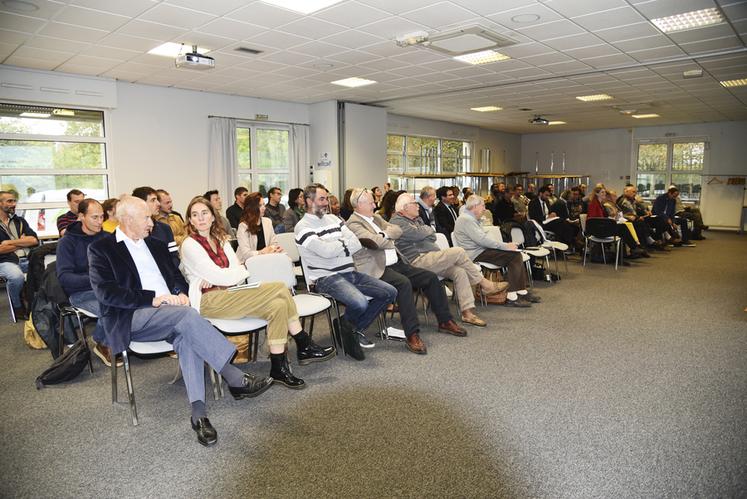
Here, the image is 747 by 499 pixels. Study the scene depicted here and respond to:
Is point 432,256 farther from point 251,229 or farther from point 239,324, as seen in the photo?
point 239,324

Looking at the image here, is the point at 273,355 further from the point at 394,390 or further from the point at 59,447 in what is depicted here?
the point at 59,447

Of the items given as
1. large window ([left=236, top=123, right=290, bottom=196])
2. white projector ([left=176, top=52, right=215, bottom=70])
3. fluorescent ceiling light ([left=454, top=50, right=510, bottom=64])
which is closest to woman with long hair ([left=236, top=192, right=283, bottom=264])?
white projector ([left=176, top=52, right=215, bottom=70])

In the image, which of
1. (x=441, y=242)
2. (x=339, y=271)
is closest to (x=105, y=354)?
(x=339, y=271)

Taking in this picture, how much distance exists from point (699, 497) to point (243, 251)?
399 cm

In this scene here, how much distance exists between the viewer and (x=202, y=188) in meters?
9.41

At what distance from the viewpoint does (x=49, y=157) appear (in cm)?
793

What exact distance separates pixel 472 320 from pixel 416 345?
3.21 feet

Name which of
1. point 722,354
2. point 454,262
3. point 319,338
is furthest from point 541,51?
point 319,338

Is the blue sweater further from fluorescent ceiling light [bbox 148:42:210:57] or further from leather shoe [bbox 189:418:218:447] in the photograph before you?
fluorescent ceiling light [bbox 148:42:210:57]

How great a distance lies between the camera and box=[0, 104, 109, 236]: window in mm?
7523

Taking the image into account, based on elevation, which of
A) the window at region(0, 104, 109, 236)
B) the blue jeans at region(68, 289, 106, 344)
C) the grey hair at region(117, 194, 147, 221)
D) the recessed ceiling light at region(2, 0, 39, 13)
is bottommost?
the blue jeans at region(68, 289, 106, 344)

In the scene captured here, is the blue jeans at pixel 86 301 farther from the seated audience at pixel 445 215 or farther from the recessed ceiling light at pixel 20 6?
the seated audience at pixel 445 215

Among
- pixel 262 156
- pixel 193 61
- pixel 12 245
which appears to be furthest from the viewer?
pixel 262 156

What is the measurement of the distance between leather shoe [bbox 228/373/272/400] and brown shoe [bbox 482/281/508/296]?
299 cm
